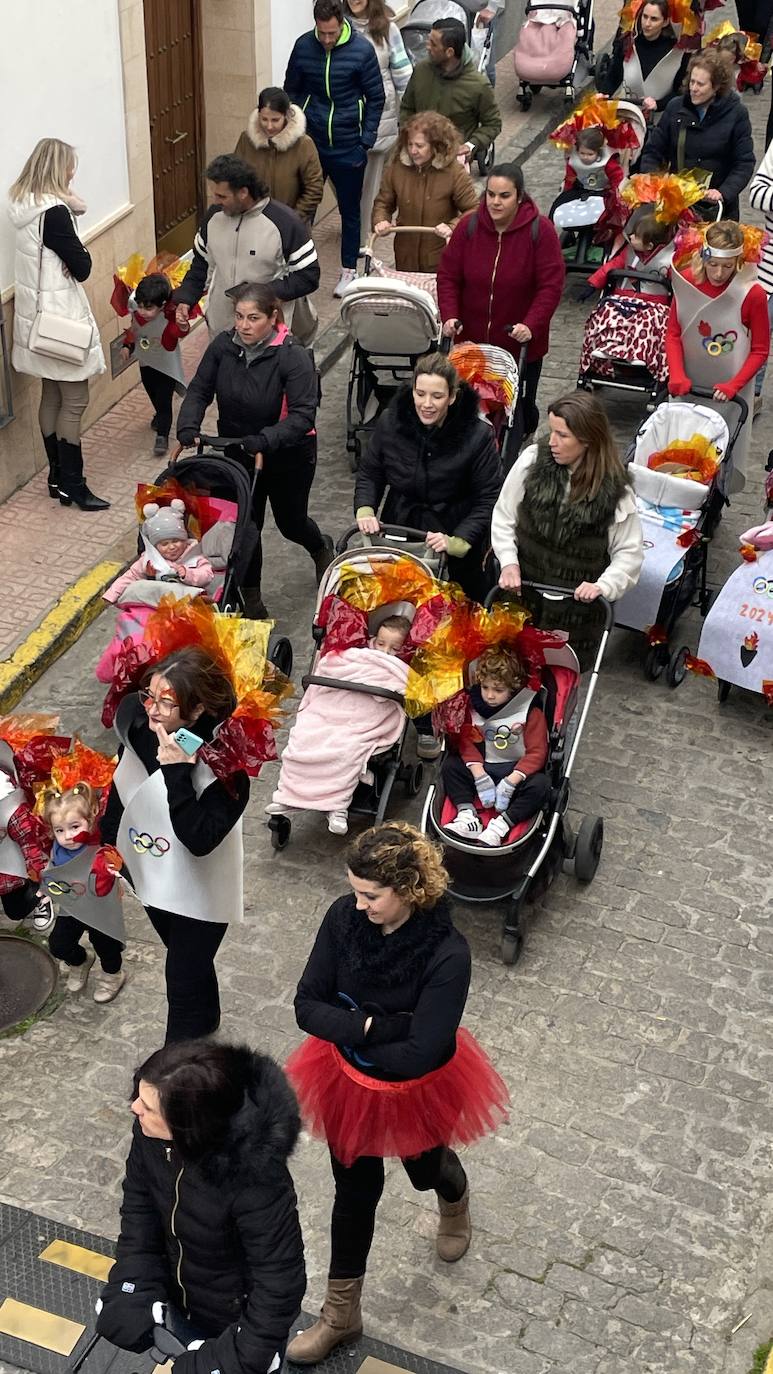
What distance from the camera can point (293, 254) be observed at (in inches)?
383

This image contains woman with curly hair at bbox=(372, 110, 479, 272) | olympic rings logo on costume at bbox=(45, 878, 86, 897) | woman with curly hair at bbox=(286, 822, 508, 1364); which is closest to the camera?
woman with curly hair at bbox=(286, 822, 508, 1364)

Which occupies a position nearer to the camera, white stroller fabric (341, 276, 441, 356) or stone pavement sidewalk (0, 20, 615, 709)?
stone pavement sidewalk (0, 20, 615, 709)

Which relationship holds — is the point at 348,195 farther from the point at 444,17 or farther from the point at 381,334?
the point at 444,17

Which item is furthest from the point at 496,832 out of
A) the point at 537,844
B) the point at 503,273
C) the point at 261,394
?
the point at 503,273

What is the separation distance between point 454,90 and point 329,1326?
9.28 metres

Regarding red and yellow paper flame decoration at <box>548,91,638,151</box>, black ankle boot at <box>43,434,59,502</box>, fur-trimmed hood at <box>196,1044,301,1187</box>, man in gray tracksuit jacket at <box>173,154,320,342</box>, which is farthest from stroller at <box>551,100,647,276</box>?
fur-trimmed hood at <box>196,1044,301,1187</box>

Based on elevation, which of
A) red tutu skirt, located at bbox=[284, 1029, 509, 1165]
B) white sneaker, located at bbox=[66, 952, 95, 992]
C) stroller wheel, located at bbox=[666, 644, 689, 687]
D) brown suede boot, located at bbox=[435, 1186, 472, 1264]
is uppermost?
red tutu skirt, located at bbox=[284, 1029, 509, 1165]

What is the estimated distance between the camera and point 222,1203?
4.03 m

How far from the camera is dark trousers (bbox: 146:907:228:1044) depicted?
588 centimetres

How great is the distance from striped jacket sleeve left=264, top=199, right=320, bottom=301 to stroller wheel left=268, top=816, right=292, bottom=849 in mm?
3755

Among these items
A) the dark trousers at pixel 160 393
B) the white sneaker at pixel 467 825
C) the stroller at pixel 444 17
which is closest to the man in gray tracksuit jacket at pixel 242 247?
the dark trousers at pixel 160 393

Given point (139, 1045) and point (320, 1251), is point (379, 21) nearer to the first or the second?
point (139, 1045)

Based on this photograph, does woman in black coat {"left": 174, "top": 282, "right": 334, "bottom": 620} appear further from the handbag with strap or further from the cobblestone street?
the cobblestone street

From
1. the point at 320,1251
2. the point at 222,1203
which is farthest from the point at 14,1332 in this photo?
the point at 222,1203
